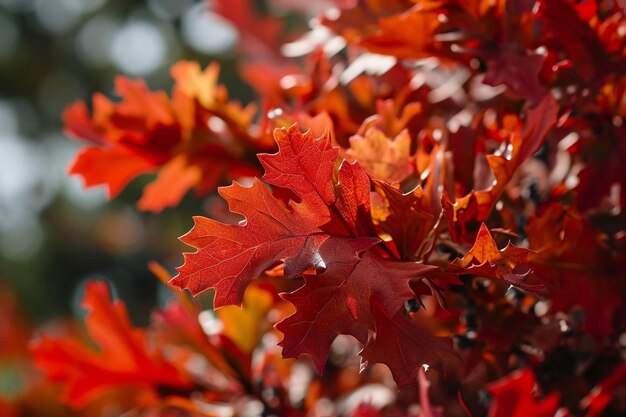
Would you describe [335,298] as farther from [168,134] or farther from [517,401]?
[168,134]

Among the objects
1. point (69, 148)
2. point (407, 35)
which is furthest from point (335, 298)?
point (69, 148)

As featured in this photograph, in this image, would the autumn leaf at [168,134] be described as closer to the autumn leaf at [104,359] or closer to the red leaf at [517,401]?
the autumn leaf at [104,359]

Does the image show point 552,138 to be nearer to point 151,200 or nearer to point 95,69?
point 151,200

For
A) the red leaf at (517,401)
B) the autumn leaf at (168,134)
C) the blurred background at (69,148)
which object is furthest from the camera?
the blurred background at (69,148)

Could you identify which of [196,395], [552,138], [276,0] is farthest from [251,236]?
[276,0]

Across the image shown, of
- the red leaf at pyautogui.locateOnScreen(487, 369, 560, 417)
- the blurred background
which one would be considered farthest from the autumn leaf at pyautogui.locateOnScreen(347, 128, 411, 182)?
the blurred background

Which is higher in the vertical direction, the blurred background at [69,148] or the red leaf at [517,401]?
the red leaf at [517,401]

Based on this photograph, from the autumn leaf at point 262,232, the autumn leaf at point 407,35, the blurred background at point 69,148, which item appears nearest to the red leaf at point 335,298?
the autumn leaf at point 262,232
